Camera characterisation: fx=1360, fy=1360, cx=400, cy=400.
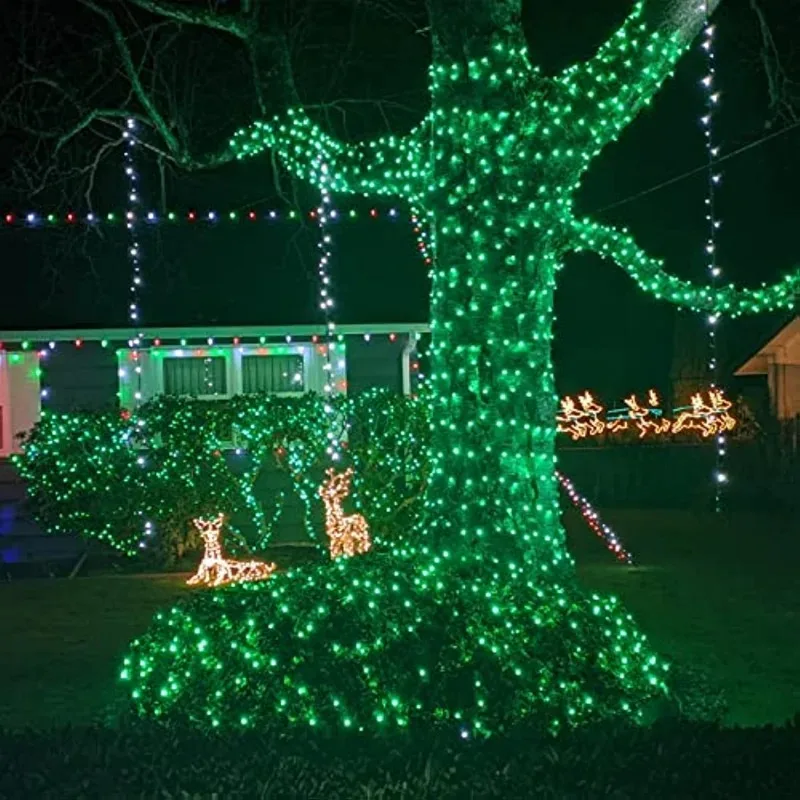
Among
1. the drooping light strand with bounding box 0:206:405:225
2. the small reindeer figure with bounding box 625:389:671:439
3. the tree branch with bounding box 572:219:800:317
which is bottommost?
the small reindeer figure with bounding box 625:389:671:439

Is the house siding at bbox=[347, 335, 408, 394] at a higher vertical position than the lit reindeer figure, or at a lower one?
higher

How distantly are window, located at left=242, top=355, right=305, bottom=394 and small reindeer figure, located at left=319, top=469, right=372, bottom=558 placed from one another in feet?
14.2

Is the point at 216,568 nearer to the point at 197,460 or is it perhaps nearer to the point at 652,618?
the point at 197,460

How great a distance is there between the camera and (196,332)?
55.0 ft

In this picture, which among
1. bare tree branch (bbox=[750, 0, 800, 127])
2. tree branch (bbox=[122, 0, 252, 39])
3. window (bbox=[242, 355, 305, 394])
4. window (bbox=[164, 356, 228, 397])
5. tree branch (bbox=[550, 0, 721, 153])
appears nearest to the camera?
tree branch (bbox=[550, 0, 721, 153])

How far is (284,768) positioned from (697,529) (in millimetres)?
13064

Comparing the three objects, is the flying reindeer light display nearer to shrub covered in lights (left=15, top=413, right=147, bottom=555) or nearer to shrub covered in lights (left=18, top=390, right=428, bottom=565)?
shrub covered in lights (left=18, top=390, right=428, bottom=565)

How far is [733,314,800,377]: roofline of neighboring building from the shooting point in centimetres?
2245

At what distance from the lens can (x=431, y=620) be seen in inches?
271

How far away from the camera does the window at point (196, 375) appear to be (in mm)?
17594

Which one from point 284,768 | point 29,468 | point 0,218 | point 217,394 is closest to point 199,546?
point 29,468

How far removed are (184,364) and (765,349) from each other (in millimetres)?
11012

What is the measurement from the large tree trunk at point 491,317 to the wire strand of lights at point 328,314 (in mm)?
5212

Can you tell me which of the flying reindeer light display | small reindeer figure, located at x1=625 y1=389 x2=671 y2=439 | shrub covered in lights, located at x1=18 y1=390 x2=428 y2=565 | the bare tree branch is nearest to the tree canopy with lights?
the bare tree branch
